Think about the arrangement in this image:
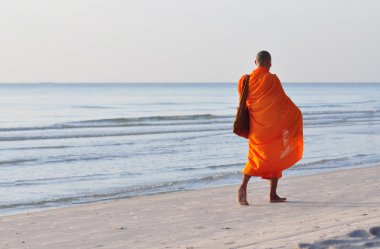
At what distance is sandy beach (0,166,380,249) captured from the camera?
5.83 metres

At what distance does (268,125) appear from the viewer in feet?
24.8

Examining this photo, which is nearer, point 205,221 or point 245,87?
point 205,221

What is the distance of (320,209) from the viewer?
24.2ft

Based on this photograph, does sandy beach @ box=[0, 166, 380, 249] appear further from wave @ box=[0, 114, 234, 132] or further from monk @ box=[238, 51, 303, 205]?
wave @ box=[0, 114, 234, 132]

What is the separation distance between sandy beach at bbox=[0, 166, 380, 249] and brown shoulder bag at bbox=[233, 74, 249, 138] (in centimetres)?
81

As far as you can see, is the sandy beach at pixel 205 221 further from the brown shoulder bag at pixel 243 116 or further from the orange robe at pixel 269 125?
the brown shoulder bag at pixel 243 116

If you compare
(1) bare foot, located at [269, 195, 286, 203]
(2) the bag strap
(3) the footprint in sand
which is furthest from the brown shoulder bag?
(3) the footprint in sand

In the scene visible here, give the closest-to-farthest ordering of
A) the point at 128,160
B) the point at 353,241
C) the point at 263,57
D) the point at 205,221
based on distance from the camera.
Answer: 1. the point at 353,241
2. the point at 205,221
3. the point at 263,57
4. the point at 128,160

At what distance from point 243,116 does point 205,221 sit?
1353mm

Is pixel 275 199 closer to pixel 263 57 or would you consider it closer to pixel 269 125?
pixel 269 125

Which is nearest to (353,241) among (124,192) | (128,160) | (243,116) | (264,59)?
(243,116)

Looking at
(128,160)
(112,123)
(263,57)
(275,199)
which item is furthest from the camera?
(112,123)

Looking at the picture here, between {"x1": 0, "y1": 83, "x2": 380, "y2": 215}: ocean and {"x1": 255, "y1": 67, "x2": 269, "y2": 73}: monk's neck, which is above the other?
{"x1": 255, "y1": 67, "x2": 269, "y2": 73}: monk's neck

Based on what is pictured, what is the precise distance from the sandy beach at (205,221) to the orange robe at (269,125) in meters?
0.46
